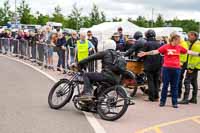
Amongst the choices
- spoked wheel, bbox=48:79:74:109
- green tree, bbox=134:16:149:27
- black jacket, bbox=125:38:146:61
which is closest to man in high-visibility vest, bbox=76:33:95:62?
black jacket, bbox=125:38:146:61

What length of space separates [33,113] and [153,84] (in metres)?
4.00

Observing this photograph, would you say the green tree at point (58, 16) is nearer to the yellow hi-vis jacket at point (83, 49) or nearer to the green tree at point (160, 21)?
the green tree at point (160, 21)

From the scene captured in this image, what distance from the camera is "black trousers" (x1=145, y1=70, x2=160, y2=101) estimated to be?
1272cm

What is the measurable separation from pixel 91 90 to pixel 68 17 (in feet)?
215

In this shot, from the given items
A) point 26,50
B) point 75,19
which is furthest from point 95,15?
point 26,50

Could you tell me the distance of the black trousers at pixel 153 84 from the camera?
41.7ft

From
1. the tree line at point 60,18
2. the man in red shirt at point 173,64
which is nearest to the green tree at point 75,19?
the tree line at point 60,18

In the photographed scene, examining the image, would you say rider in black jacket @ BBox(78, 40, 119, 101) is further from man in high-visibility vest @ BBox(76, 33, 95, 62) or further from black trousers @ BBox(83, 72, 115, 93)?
man in high-visibility vest @ BBox(76, 33, 95, 62)

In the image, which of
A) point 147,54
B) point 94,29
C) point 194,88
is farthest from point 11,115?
point 94,29

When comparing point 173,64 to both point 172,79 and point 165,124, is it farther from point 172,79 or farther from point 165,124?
point 165,124

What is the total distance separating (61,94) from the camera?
1068cm

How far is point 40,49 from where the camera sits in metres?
22.7

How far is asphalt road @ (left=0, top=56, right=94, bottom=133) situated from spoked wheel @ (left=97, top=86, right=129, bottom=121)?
1.52 feet

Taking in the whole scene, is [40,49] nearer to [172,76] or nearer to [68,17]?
[172,76]
